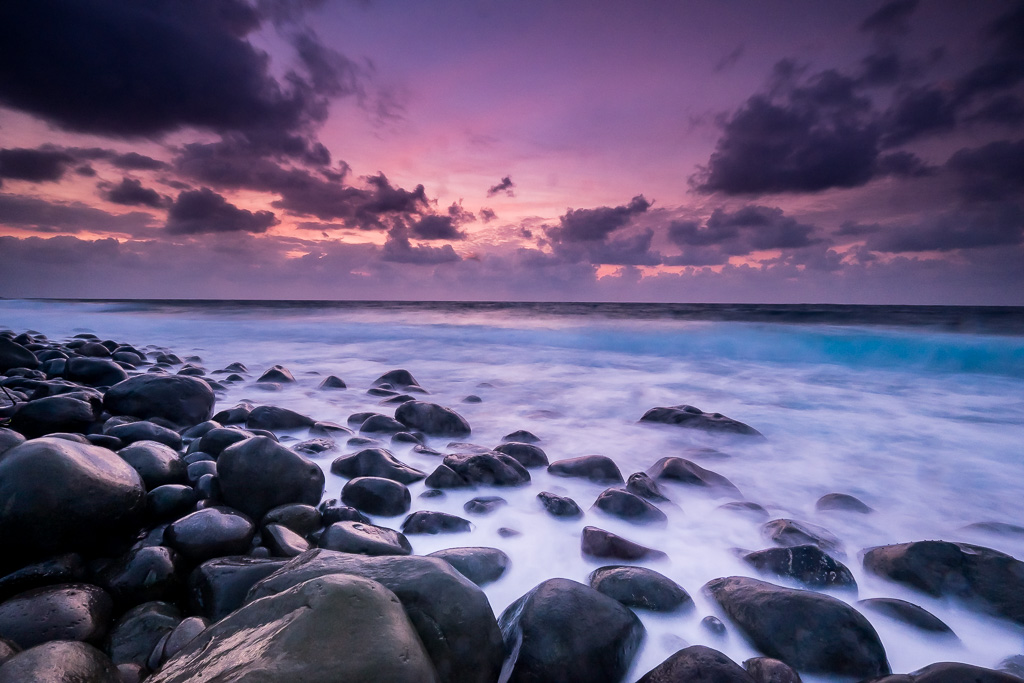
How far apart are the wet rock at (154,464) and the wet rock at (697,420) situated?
4661 millimetres

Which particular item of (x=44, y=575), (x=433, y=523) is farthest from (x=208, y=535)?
(x=433, y=523)

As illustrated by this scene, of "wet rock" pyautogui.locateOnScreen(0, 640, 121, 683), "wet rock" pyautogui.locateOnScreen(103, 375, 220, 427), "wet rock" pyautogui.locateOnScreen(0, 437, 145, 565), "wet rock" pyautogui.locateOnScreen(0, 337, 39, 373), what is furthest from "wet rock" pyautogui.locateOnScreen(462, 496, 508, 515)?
"wet rock" pyautogui.locateOnScreen(0, 337, 39, 373)

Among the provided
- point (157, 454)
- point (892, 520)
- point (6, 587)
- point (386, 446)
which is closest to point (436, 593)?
point (6, 587)

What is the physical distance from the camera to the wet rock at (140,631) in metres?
1.65

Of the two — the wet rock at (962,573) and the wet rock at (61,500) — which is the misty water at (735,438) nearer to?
the wet rock at (962,573)

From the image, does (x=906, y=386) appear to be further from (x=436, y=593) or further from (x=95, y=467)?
(x=95, y=467)

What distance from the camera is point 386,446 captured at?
4109 millimetres

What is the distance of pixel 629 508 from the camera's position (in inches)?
119

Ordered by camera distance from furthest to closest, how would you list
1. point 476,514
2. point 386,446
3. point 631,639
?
point 386,446
point 476,514
point 631,639

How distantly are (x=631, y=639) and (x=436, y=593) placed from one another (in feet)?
2.82

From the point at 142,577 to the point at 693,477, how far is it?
3416mm

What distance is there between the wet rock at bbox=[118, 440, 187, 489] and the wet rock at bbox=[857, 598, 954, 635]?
363cm

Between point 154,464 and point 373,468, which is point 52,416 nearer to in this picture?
point 154,464

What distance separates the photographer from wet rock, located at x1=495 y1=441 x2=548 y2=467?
3.88 meters
